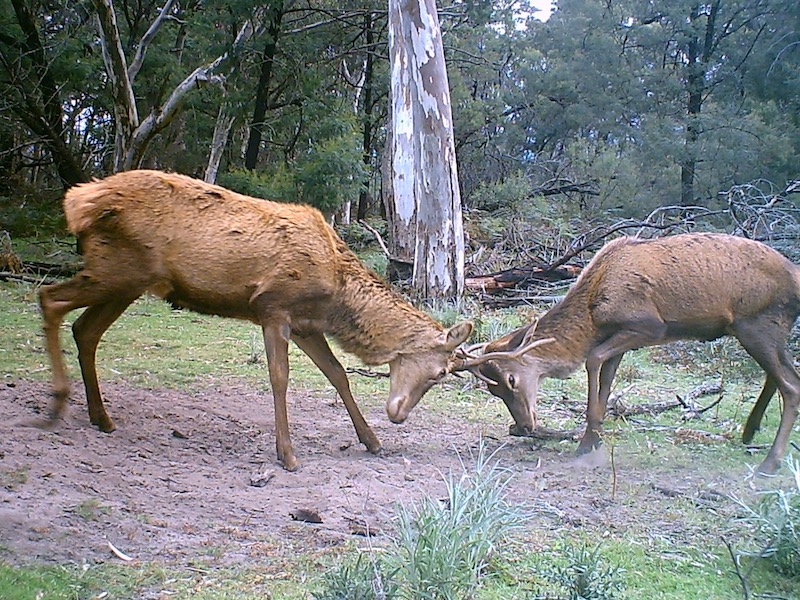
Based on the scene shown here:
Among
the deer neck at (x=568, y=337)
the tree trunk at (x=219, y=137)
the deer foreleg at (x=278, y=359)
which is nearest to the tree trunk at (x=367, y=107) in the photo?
the tree trunk at (x=219, y=137)

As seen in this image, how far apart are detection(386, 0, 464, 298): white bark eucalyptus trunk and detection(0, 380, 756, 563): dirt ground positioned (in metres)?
4.91

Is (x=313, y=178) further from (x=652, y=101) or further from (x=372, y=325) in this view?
(x=652, y=101)

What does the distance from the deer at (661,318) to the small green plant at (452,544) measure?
110 inches

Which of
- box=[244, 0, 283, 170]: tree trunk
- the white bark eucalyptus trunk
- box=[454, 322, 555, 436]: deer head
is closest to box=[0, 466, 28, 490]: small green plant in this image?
box=[454, 322, 555, 436]: deer head

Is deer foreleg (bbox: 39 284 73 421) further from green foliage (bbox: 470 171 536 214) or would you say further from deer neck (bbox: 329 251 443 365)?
green foliage (bbox: 470 171 536 214)

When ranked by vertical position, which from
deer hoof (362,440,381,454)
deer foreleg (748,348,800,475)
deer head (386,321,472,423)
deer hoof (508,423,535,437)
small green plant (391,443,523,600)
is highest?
small green plant (391,443,523,600)

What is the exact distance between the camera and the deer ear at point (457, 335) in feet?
21.7

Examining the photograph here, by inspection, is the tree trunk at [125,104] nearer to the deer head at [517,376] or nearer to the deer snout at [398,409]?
the deer head at [517,376]

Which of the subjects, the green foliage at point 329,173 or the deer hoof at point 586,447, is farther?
the green foliage at point 329,173

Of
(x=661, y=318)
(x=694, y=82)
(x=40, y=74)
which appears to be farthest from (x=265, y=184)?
(x=694, y=82)

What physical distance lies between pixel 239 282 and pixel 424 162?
6635mm

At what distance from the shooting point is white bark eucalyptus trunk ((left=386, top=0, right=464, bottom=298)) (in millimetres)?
12547

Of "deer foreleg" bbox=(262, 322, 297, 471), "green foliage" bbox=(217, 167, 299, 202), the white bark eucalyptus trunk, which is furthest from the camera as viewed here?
"green foliage" bbox=(217, 167, 299, 202)

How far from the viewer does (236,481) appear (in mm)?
5738
